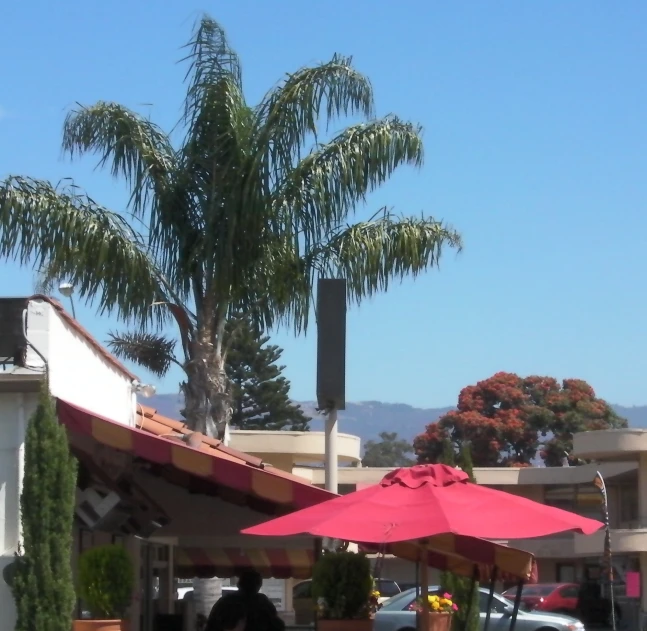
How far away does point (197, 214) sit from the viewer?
640 inches

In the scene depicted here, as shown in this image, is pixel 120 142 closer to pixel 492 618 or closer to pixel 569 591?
pixel 492 618

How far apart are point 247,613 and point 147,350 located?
11552mm

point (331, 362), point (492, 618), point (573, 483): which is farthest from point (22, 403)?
point (573, 483)

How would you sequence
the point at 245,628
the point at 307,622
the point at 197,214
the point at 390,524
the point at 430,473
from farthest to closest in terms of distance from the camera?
the point at 307,622
the point at 197,214
the point at 245,628
the point at 430,473
the point at 390,524

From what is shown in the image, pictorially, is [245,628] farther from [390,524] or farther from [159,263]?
[159,263]

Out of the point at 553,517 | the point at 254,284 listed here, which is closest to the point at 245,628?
the point at 553,517

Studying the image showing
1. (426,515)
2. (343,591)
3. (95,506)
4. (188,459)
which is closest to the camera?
(426,515)

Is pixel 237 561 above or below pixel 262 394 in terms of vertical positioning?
below

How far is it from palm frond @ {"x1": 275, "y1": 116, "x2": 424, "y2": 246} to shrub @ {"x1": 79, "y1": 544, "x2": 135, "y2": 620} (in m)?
7.08

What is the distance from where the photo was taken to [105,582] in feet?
32.1

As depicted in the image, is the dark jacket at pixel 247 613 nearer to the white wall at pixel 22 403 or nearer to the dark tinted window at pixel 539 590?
the white wall at pixel 22 403

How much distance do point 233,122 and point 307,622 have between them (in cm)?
1918

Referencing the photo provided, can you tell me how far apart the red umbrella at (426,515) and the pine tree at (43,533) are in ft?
5.31

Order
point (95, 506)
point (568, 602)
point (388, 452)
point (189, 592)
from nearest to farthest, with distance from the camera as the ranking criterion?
point (95, 506), point (189, 592), point (568, 602), point (388, 452)
